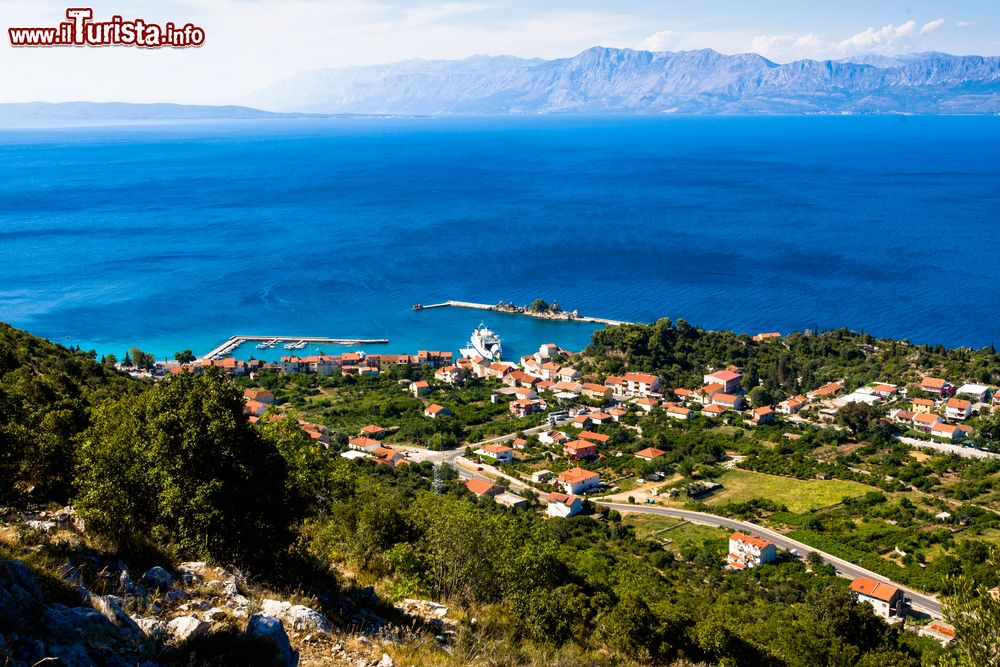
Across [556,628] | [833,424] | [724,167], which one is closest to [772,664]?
[556,628]

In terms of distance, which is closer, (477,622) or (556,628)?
(477,622)

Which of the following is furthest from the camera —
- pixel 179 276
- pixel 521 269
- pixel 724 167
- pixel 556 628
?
pixel 724 167

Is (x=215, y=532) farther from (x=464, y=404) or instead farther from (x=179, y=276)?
(x=179, y=276)

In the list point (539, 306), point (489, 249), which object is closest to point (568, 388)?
point (539, 306)

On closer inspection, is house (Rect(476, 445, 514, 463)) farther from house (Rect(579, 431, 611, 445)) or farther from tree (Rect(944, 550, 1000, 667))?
tree (Rect(944, 550, 1000, 667))

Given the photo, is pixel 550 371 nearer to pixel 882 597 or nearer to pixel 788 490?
pixel 788 490

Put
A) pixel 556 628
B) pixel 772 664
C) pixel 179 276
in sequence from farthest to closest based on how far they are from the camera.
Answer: pixel 179 276 → pixel 772 664 → pixel 556 628

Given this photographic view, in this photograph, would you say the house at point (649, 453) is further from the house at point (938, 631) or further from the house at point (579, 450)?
the house at point (938, 631)
